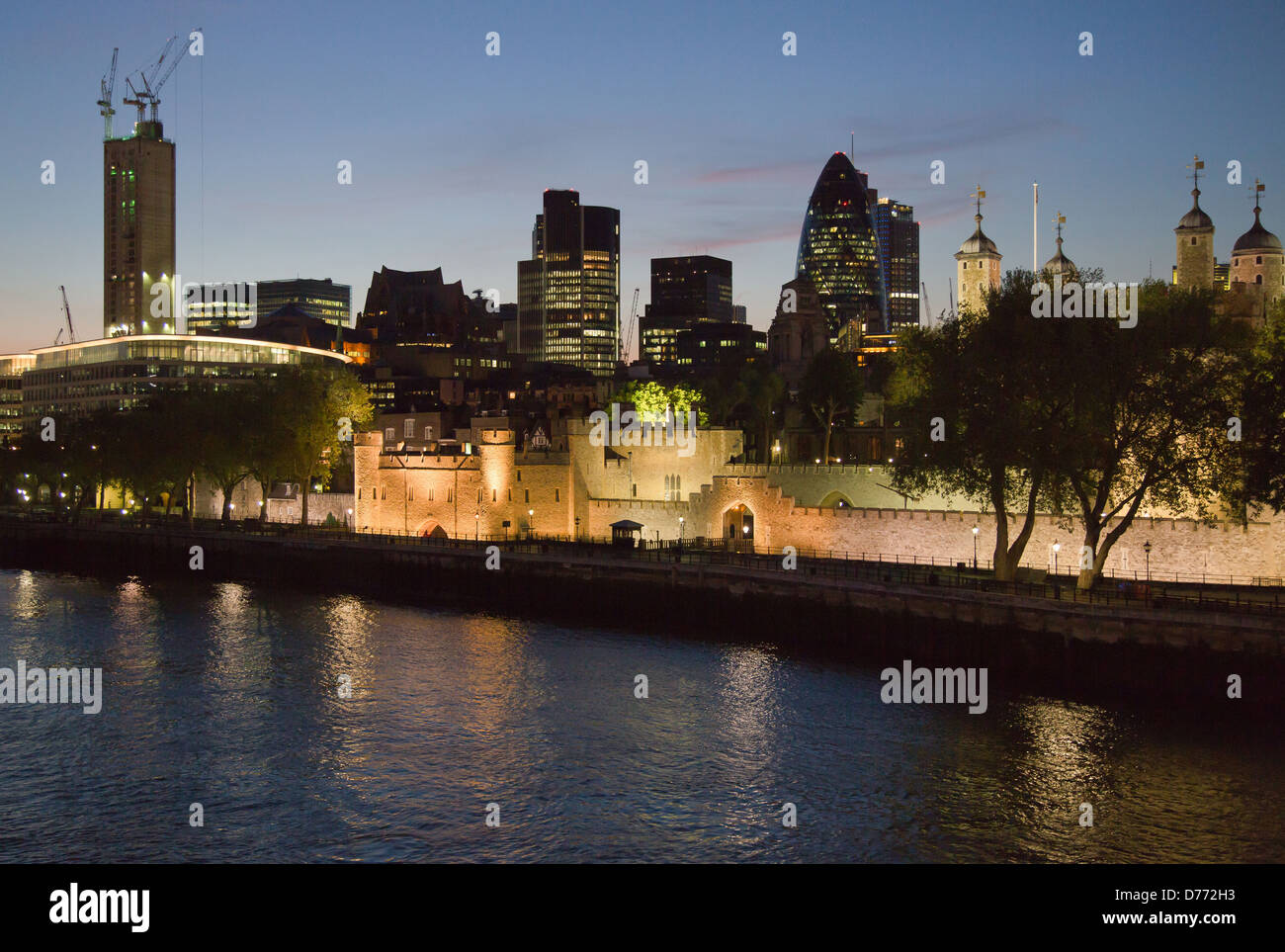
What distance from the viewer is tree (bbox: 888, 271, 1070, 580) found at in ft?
164

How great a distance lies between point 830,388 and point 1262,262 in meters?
40.5

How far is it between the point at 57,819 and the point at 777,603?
3390 cm

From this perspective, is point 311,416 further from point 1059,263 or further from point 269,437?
point 1059,263

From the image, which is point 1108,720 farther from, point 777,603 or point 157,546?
point 157,546

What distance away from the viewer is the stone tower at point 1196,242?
79.2 meters

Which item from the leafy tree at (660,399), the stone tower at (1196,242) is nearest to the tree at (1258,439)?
the stone tower at (1196,242)

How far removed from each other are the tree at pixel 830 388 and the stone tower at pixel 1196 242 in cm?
3618

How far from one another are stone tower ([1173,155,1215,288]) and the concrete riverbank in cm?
3914

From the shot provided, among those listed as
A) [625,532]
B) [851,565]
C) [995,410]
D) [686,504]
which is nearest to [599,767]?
[995,410]

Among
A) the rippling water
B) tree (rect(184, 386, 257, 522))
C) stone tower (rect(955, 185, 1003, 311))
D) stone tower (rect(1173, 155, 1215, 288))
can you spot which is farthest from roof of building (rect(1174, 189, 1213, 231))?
tree (rect(184, 386, 257, 522))

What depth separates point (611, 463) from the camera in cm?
8450

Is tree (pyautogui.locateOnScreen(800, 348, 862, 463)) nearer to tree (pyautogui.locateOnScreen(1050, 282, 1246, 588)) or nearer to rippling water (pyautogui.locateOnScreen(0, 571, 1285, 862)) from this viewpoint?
tree (pyautogui.locateOnScreen(1050, 282, 1246, 588))

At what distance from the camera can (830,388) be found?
112 m
